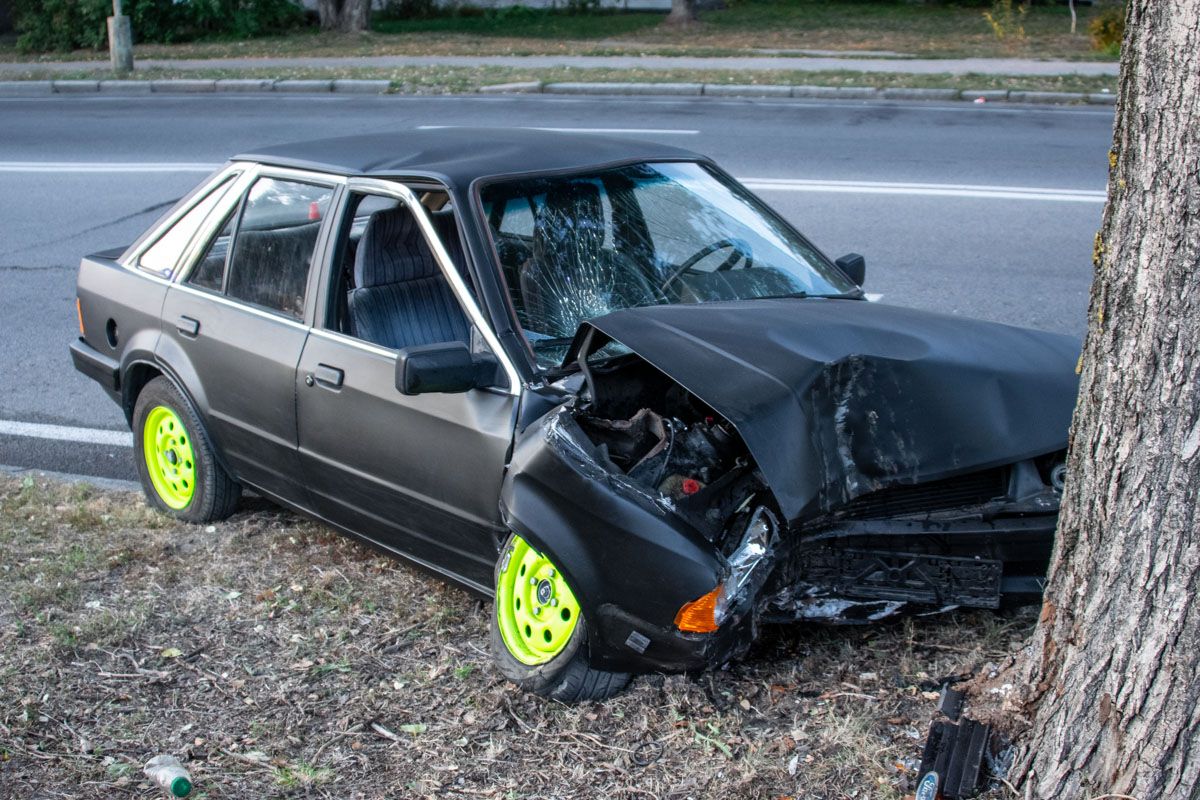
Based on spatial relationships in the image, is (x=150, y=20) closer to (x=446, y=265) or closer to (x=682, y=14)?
(x=682, y=14)

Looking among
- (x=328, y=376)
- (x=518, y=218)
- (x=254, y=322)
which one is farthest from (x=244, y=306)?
(x=518, y=218)

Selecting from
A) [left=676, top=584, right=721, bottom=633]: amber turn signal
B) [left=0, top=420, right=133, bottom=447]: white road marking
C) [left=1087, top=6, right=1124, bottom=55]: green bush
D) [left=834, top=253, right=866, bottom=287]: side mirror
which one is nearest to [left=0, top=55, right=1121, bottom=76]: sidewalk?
[left=1087, top=6, right=1124, bottom=55]: green bush

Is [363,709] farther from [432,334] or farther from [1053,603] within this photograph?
[1053,603]

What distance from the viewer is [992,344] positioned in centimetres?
366

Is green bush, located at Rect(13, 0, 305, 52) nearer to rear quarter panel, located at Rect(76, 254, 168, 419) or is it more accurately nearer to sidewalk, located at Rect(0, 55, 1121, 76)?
sidewalk, located at Rect(0, 55, 1121, 76)

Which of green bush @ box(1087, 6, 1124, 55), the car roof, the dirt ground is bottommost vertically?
the dirt ground

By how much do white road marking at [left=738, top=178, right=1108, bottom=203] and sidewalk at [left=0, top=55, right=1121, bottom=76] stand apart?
685 cm

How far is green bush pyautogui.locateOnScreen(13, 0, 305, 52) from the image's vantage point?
22172 mm

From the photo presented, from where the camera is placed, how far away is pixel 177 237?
193 inches

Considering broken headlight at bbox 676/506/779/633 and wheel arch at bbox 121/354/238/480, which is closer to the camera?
broken headlight at bbox 676/506/779/633

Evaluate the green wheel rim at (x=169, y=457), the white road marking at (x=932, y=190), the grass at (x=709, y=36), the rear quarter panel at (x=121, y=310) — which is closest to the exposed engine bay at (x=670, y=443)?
the green wheel rim at (x=169, y=457)

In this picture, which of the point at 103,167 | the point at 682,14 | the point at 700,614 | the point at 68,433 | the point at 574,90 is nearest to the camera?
Result: the point at 700,614

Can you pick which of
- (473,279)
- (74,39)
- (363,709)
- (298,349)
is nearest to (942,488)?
(473,279)

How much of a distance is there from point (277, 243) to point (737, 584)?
90.3 inches
